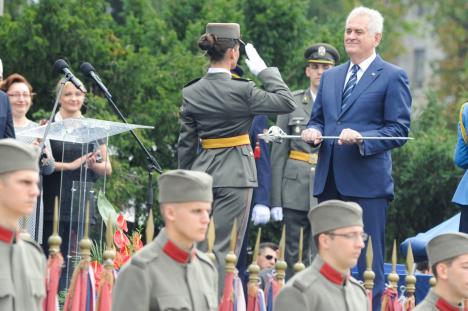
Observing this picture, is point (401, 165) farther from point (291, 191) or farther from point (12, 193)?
point (12, 193)

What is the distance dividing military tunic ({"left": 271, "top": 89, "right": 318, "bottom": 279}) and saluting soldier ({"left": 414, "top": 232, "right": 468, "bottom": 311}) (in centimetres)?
387

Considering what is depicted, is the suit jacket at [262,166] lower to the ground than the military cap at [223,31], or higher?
lower

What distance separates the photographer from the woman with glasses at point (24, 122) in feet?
43.1

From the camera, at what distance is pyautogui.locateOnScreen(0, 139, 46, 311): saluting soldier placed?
875cm

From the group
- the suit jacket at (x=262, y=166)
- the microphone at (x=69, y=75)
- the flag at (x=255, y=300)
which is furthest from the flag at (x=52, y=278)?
the suit jacket at (x=262, y=166)

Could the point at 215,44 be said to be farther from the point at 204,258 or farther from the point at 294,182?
the point at 204,258

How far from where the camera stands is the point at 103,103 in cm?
1683

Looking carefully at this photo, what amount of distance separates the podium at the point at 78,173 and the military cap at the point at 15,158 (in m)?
3.93

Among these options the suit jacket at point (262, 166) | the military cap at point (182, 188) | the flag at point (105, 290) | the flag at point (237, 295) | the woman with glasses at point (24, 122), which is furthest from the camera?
the suit jacket at point (262, 166)

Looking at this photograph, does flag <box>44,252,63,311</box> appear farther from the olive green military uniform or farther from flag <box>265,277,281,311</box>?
the olive green military uniform

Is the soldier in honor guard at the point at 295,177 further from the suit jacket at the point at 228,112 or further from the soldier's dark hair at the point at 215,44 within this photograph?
the soldier's dark hair at the point at 215,44

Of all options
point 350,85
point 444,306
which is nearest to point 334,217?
point 444,306

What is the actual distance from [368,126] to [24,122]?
3226 mm

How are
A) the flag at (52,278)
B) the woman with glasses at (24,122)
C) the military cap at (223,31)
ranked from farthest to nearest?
the woman with glasses at (24,122) < the military cap at (223,31) < the flag at (52,278)
